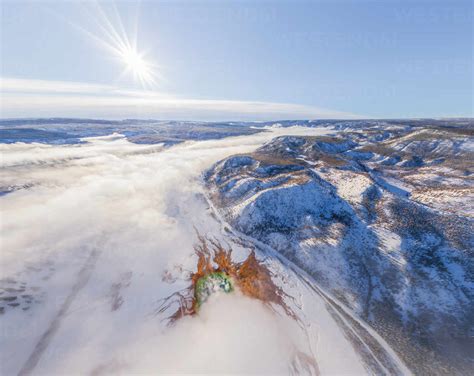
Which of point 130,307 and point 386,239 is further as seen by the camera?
point 386,239

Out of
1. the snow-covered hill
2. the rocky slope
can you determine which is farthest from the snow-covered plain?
the rocky slope

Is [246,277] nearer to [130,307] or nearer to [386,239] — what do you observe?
[130,307]

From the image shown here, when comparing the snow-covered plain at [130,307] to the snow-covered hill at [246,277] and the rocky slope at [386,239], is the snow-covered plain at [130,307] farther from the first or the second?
the rocky slope at [386,239]

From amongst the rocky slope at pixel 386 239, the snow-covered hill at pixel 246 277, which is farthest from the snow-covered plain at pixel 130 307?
the rocky slope at pixel 386 239

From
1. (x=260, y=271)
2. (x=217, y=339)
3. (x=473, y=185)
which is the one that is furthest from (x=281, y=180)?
(x=473, y=185)

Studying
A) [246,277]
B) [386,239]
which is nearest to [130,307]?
[246,277]

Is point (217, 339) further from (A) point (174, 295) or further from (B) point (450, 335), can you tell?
(B) point (450, 335)
